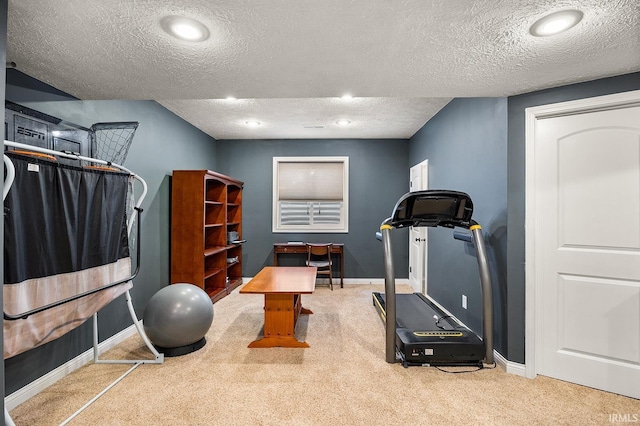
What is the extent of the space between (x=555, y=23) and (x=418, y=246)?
11.7 ft

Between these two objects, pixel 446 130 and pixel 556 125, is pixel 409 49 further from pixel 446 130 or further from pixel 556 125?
pixel 446 130

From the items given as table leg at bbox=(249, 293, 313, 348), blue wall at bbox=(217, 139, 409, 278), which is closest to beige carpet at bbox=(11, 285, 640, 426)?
table leg at bbox=(249, 293, 313, 348)

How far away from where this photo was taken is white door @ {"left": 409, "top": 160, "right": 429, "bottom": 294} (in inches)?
171

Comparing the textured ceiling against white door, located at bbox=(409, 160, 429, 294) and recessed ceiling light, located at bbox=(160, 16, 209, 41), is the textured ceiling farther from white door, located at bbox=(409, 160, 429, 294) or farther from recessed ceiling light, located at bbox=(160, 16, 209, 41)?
white door, located at bbox=(409, 160, 429, 294)

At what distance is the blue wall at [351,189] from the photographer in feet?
17.4

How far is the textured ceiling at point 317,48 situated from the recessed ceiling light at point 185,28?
0.12ft

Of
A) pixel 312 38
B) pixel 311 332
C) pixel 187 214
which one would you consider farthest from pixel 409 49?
pixel 187 214

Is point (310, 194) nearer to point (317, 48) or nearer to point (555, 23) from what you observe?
point (317, 48)

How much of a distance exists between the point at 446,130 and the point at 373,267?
8.99ft

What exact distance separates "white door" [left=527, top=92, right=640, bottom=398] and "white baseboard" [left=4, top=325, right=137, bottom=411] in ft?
12.3

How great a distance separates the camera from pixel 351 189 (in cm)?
536

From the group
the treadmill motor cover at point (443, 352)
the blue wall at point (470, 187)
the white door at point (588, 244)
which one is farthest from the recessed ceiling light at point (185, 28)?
the treadmill motor cover at point (443, 352)

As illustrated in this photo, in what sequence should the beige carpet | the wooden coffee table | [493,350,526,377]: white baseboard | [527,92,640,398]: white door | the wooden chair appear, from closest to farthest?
the beige carpet
[527,92,640,398]: white door
[493,350,526,377]: white baseboard
the wooden coffee table
the wooden chair

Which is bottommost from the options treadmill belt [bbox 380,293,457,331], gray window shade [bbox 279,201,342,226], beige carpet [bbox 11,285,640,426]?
beige carpet [bbox 11,285,640,426]
